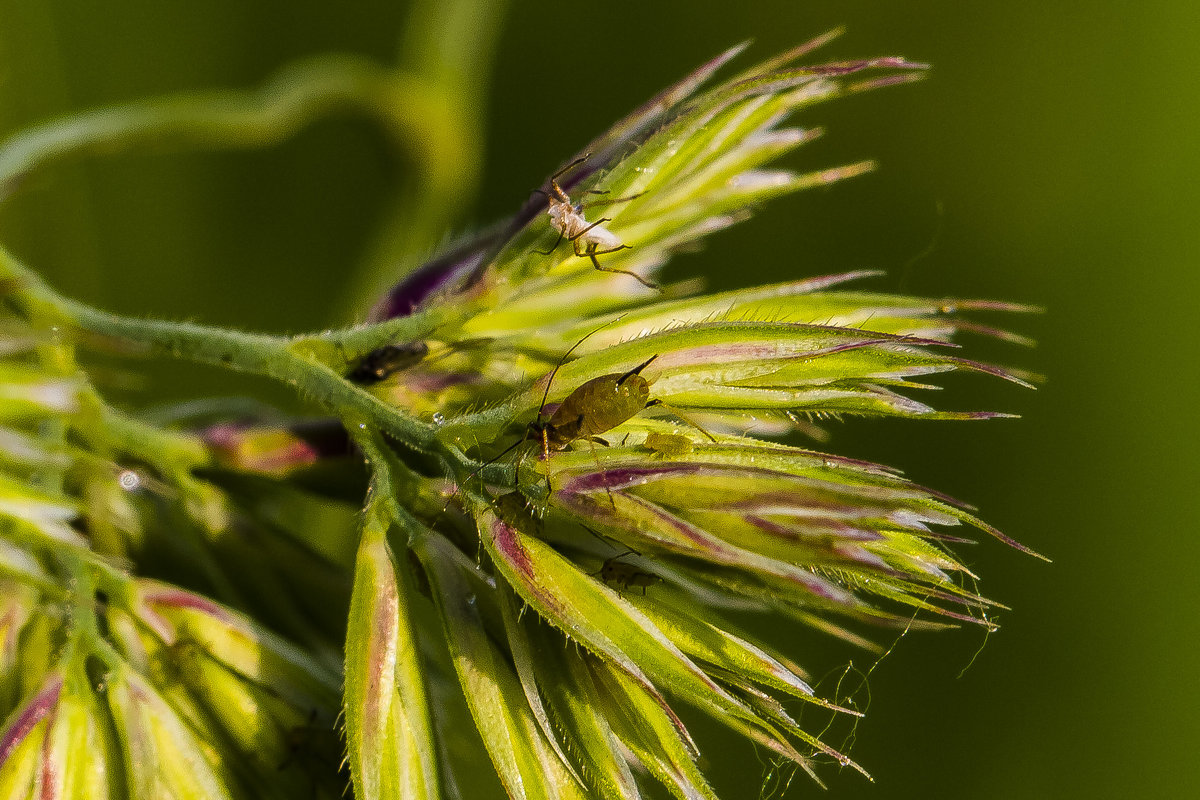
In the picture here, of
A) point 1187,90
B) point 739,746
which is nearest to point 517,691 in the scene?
point 739,746

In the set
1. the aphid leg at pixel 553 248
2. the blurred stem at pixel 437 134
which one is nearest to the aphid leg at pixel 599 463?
the aphid leg at pixel 553 248

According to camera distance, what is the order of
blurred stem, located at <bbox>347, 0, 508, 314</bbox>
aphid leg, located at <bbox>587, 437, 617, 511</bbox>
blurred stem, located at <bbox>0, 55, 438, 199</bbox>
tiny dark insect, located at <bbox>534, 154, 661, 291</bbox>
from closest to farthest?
aphid leg, located at <bbox>587, 437, 617, 511</bbox>, tiny dark insect, located at <bbox>534, 154, 661, 291</bbox>, blurred stem, located at <bbox>0, 55, 438, 199</bbox>, blurred stem, located at <bbox>347, 0, 508, 314</bbox>

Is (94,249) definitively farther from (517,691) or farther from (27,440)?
(517,691)

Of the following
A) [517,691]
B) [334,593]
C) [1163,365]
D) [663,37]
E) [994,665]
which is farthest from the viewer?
[663,37]

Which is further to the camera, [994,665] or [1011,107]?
[1011,107]

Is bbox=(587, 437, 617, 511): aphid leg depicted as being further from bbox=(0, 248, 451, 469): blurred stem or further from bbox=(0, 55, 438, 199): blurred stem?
bbox=(0, 55, 438, 199): blurred stem

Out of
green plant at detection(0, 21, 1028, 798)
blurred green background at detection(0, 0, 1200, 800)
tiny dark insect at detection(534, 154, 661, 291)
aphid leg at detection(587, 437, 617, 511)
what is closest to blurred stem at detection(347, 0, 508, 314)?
blurred green background at detection(0, 0, 1200, 800)
